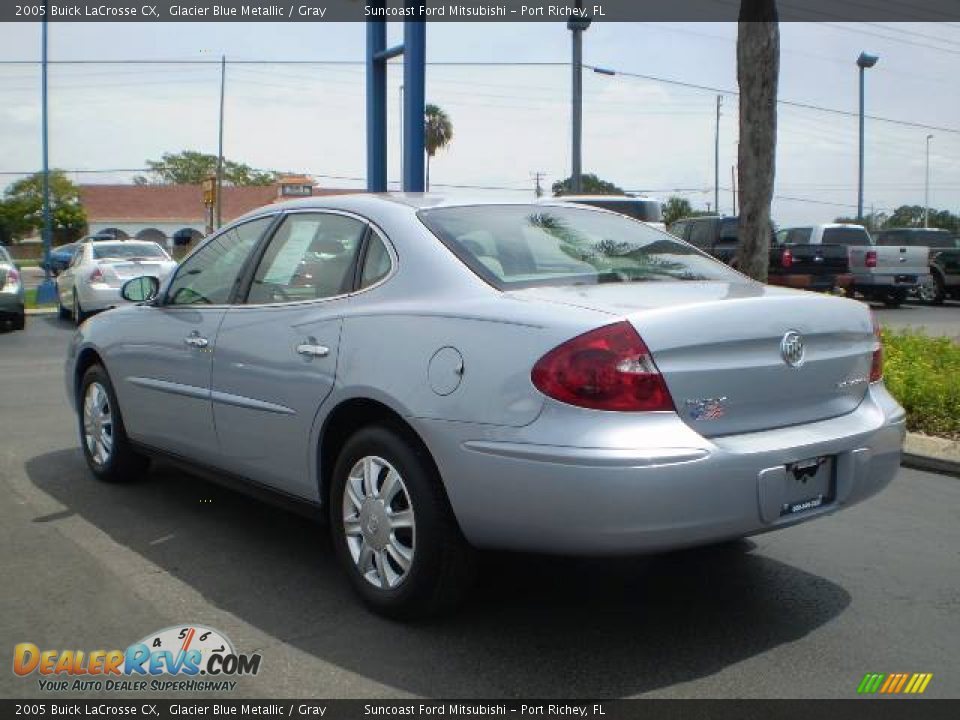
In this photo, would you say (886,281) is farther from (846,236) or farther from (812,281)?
(812,281)

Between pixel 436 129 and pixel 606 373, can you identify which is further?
pixel 436 129

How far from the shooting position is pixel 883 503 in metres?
5.72

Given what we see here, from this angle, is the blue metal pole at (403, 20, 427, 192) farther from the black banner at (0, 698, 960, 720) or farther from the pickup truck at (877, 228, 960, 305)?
the pickup truck at (877, 228, 960, 305)

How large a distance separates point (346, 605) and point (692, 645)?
1.34 m

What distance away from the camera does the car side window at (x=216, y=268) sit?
5.08 metres

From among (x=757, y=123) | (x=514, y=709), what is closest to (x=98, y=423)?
(x=514, y=709)

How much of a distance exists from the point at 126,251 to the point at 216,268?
1442 cm

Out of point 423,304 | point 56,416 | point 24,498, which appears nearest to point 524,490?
point 423,304

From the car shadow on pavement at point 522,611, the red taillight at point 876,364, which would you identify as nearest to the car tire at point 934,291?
the car shadow on pavement at point 522,611

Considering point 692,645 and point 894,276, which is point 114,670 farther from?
point 894,276

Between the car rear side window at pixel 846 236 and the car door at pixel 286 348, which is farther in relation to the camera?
the car rear side window at pixel 846 236

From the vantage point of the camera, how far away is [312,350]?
4254 mm

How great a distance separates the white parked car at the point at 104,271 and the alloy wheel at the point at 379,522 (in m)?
13.5

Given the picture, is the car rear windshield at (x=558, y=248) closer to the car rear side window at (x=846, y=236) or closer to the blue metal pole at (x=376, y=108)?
the blue metal pole at (x=376, y=108)
